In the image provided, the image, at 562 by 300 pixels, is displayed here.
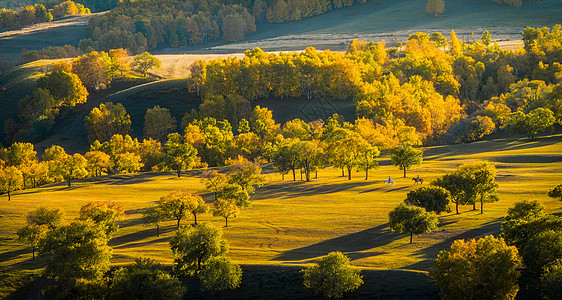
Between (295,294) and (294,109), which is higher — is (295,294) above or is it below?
below

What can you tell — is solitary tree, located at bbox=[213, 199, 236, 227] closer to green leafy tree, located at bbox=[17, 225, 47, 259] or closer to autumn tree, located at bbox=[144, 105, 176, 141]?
green leafy tree, located at bbox=[17, 225, 47, 259]

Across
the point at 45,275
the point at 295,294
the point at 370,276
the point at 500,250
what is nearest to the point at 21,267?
the point at 45,275

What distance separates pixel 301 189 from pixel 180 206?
32099mm

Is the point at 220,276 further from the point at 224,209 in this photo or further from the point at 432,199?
the point at 432,199

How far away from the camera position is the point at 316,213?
3597 inches

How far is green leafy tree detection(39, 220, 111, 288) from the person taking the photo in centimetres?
7106

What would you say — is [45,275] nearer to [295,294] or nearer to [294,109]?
[295,294]

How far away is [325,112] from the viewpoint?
7638 inches

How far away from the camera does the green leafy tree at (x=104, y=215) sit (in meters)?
82.8

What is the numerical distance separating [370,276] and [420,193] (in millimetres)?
22556

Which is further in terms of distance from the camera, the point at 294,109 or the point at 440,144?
the point at 294,109

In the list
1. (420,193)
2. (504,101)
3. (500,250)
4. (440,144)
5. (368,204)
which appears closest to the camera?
(500,250)

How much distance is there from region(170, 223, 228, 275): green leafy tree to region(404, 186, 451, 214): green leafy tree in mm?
30391

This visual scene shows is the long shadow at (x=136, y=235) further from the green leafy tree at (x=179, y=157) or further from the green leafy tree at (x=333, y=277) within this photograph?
the green leafy tree at (x=179, y=157)
